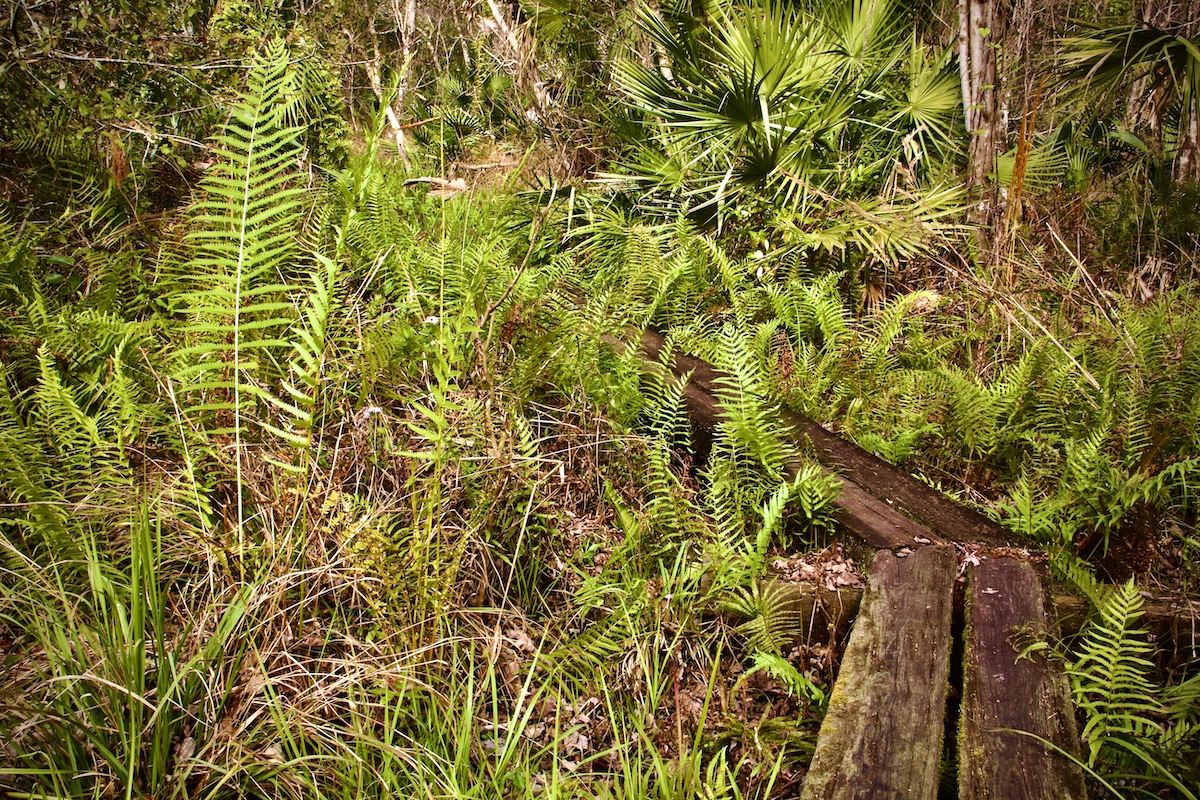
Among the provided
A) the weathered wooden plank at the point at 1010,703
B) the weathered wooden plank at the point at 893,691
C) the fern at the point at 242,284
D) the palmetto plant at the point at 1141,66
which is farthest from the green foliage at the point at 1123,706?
the palmetto plant at the point at 1141,66

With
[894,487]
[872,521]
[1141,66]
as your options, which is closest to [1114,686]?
[872,521]

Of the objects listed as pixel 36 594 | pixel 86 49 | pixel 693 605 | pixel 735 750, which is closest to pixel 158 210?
pixel 86 49

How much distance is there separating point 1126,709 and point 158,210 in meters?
4.76

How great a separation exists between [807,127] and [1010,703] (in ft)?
12.4

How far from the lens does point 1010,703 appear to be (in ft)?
5.63

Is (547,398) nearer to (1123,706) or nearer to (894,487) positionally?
(894,487)

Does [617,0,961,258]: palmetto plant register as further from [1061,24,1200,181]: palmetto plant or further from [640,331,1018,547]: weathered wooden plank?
[640,331,1018,547]: weathered wooden plank

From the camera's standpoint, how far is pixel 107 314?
301 cm

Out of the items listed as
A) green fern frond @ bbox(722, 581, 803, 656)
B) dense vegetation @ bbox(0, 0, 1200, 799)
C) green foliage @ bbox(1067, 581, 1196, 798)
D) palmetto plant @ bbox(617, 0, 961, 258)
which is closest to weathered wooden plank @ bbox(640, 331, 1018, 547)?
dense vegetation @ bbox(0, 0, 1200, 799)

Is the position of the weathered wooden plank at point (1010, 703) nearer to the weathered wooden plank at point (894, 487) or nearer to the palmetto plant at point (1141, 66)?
the weathered wooden plank at point (894, 487)

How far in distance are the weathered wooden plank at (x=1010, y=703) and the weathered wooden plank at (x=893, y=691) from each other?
7cm

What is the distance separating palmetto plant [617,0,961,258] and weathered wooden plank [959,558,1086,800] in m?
2.48

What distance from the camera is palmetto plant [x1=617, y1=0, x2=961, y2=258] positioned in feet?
14.4

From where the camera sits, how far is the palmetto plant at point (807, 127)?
4383mm
